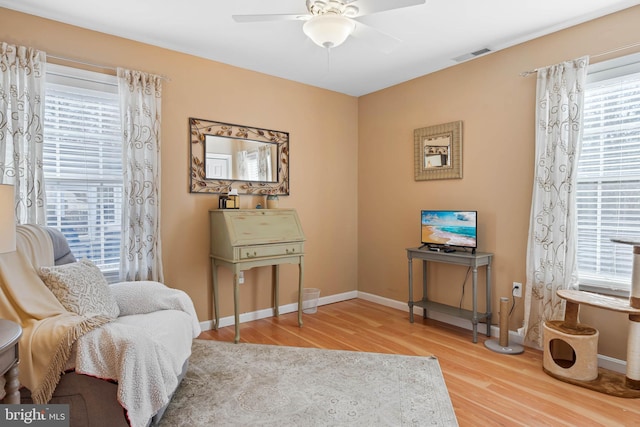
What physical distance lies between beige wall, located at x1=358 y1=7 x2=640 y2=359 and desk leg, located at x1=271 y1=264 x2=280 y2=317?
48.1 inches

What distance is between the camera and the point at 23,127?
2.54 meters

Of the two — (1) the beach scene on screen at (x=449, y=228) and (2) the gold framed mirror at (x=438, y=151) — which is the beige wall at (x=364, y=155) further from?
(1) the beach scene on screen at (x=449, y=228)

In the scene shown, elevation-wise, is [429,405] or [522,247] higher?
[522,247]

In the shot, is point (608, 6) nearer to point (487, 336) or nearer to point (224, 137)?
point (487, 336)

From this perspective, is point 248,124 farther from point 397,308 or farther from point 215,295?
point 397,308

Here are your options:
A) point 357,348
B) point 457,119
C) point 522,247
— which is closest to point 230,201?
point 357,348

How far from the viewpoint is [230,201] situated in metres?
3.47

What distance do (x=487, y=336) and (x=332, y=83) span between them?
9.92ft

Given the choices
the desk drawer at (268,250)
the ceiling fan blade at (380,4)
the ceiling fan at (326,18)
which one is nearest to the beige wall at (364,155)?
the desk drawer at (268,250)

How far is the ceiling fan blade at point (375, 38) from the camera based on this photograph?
262cm

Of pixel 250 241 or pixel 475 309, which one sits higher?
pixel 250 241

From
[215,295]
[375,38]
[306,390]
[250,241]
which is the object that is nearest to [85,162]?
[250,241]

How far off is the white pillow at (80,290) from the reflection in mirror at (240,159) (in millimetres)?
1552

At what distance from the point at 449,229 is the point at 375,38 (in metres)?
1.80
